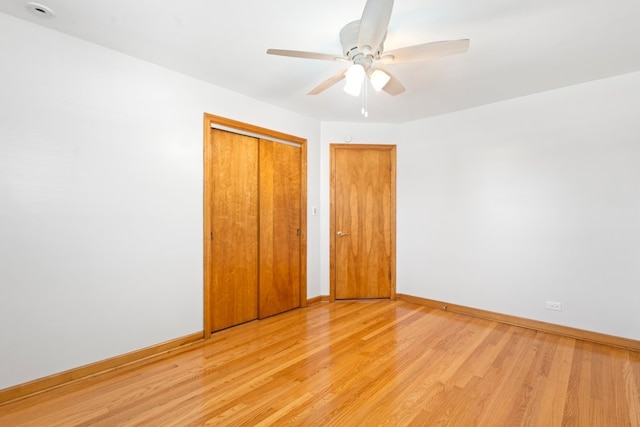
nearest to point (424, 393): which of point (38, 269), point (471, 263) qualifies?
point (471, 263)

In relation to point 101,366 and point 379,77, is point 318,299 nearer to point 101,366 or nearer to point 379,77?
point 101,366

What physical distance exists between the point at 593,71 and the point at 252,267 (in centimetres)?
376

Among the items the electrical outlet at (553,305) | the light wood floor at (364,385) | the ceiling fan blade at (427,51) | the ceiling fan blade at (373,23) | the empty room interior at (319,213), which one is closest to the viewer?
the ceiling fan blade at (373,23)

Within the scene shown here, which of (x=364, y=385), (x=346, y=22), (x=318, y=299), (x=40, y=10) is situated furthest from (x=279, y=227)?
(x=40, y=10)

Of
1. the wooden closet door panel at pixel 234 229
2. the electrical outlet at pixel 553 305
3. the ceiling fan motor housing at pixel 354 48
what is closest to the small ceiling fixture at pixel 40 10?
the wooden closet door panel at pixel 234 229

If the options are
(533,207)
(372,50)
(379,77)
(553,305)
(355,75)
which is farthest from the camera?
(533,207)

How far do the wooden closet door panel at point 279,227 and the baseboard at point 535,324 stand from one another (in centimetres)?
168

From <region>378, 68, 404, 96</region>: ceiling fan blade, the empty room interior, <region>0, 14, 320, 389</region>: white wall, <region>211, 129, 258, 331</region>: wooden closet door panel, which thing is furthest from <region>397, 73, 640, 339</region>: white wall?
<region>0, 14, 320, 389</region>: white wall

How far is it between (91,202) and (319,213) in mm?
2474

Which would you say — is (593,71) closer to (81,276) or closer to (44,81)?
(44,81)

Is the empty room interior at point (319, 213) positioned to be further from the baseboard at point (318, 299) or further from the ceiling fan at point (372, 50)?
the baseboard at point (318, 299)

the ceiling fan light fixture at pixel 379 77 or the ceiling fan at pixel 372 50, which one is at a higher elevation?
the ceiling fan at pixel 372 50

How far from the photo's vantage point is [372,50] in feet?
5.45

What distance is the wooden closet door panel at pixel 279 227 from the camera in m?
3.36
